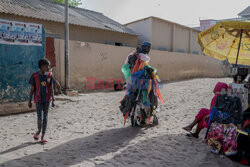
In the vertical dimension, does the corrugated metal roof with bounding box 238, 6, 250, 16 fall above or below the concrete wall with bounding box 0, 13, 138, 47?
above

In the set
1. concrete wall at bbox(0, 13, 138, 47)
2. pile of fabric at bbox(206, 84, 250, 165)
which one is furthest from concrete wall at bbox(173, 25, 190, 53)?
pile of fabric at bbox(206, 84, 250, 165)

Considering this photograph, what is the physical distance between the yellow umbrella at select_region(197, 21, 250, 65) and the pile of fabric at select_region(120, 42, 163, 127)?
3.95 ft

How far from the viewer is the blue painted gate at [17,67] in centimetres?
523

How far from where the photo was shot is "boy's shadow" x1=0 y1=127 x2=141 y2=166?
2.62 metres

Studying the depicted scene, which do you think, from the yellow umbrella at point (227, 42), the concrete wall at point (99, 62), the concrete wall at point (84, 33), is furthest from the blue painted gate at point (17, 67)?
the concrete wall at point (84, 33)

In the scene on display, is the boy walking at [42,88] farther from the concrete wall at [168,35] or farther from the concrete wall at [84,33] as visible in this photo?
the concrete wall at [168,35]

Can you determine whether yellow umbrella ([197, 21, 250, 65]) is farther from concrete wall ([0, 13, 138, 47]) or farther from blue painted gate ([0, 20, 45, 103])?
concrete wall ([0, 13, 138, 47])

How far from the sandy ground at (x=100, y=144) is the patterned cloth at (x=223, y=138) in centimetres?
13

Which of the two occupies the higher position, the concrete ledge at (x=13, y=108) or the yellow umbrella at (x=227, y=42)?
the yellow umbrella at (x=227, y=42)

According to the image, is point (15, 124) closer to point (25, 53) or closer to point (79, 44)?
point (25, 53)

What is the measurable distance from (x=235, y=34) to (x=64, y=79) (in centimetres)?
647

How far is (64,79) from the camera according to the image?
27.1ft

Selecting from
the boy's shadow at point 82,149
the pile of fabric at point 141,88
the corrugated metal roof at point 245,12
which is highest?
the corrugated metal roof at point 245,12

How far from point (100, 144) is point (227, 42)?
11.0 feet
